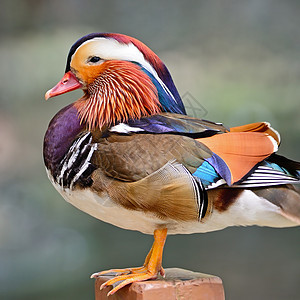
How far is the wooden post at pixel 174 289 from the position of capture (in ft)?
2.91

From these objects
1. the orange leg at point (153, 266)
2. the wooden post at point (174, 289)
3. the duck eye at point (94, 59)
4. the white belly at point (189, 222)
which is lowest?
the wooden post at point (174, 289)

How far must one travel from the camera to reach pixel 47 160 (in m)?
0.94

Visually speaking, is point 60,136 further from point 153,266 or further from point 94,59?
point 153,266

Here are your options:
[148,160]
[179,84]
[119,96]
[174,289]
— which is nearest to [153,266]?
[174,289]

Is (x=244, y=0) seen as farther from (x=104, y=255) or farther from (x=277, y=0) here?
(x=104, y=255)

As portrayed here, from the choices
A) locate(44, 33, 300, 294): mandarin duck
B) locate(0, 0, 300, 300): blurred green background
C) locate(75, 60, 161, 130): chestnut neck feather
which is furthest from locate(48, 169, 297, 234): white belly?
locate(0, 0, 300, 300): blurred green background

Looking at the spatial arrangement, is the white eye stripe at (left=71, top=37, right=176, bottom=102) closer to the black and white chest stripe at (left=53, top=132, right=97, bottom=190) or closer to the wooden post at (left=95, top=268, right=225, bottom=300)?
the black and white chest stripe at (left=53, top=132, right=97, bottom=190)

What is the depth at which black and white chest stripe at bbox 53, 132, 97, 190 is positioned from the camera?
0.88m

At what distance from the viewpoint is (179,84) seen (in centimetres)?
177

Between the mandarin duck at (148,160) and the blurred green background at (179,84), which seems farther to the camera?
the blurred green background at (179,84)

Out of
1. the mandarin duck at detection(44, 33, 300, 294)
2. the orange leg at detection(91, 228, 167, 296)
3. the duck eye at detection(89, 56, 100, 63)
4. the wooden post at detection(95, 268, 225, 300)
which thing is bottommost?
the wooden post at detection(95, 268, 225, 300)

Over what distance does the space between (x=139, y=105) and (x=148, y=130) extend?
67 mm

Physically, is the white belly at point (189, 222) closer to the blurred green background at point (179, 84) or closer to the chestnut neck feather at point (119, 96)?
the chestnut neck feather at point (119, 96)

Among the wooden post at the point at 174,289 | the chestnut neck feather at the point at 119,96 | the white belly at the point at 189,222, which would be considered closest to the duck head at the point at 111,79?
the chestnut neck feather at the point at 119,96
